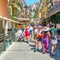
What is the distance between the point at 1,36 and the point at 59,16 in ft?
64.3

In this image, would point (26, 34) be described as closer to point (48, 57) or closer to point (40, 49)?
point (40, 49)

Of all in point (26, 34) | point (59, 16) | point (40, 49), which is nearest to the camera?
point (40, 49)

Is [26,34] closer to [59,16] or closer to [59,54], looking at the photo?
[59,54]

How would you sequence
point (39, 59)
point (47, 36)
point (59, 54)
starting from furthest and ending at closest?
point (47, 36) < point (59, 54) < point (39, 59)

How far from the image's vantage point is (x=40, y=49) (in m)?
16.8

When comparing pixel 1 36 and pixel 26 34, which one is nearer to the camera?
pixel 1 36

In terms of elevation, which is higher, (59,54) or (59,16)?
(59,16)

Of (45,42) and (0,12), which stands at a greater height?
(0,12)

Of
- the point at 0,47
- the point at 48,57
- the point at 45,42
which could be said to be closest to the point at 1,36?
the point at 0,47

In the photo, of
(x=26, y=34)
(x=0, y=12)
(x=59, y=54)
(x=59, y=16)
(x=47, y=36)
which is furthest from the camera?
(x=59, y=16)

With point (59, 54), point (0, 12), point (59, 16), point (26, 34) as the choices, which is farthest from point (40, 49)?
point (59, 16)

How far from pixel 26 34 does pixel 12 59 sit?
9860 millimetres

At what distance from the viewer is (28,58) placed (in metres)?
13.4

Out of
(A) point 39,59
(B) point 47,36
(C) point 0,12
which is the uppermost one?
(C) point 0,12
